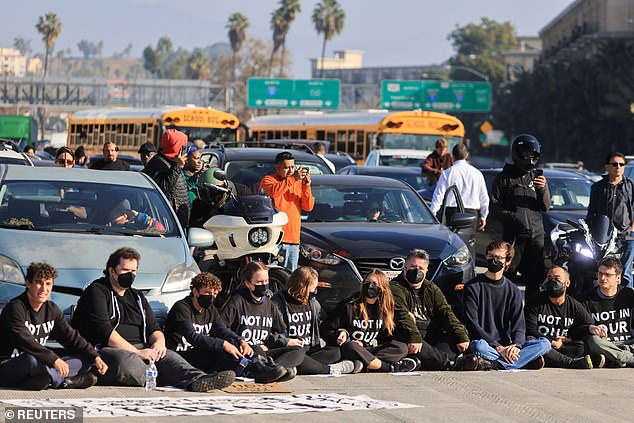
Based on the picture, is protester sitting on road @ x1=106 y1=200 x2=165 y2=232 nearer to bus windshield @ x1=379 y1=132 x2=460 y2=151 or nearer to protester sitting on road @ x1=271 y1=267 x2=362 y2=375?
protester sitting on road @ x1=271 y1=267 x2=362 y2=375

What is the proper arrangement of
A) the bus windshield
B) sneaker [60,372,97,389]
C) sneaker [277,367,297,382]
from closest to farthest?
1. sneaker [60,372,97,389]
2. sneaker [277,367,297,382]
3. the bus windshield

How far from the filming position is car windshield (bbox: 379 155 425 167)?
29.5m

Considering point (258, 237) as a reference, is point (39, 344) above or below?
below

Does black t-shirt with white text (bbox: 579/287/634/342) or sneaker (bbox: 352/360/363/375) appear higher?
black t-shirt with white text (bbox: 579/287/634/342)

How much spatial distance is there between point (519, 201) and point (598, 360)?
2.57 meters

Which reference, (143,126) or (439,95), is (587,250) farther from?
(439,95)

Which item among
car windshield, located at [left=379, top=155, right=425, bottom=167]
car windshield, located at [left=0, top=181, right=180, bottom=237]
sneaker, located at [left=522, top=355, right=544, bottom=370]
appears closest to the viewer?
car windshield, located at [left=0, top=181, right=180, bottom=237]

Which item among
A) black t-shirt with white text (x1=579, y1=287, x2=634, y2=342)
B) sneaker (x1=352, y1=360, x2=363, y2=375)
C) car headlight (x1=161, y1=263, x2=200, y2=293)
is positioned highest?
car headlight (x1=161, y1=263, x2=200, y2=293)

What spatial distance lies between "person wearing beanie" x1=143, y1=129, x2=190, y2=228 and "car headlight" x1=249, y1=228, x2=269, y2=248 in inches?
65.1

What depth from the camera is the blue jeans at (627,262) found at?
46.1ft

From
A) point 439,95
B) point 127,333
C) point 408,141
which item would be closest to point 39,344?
point 127,333

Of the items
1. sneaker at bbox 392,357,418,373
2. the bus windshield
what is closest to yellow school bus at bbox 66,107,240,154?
the bus windshield

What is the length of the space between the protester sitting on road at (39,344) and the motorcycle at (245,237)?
8.35 feet

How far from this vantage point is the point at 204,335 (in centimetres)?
1067
